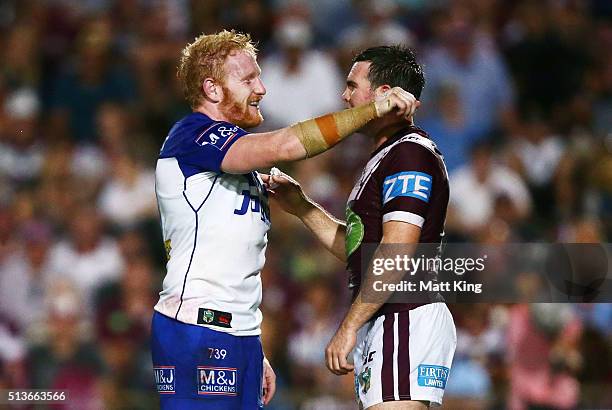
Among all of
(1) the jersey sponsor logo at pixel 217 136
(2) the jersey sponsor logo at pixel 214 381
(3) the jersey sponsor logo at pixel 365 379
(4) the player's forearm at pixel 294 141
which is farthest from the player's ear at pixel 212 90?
(3) the jersey sponsor logo at pixel 365 379

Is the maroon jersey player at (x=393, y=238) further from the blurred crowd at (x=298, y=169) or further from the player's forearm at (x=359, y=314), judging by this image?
the blurred crowd at (x=298, y=169)

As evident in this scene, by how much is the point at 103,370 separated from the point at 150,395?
2.02 ft

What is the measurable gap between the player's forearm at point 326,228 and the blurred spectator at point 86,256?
4361 millimetres

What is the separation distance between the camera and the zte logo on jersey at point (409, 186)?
17.3ft

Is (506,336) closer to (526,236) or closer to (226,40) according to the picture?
(526,236)

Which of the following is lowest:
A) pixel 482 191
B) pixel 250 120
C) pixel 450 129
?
pixel 250 120

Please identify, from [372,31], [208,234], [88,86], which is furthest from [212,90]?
[372,31]

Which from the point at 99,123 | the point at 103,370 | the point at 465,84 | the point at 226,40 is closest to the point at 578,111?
the point at 465,84

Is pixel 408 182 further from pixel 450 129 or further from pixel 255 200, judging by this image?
pixel 450 129

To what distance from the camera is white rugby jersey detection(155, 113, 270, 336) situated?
529 centimetres

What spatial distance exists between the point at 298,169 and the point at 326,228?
4.80 metres

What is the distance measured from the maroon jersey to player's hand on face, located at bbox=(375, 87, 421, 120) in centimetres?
20

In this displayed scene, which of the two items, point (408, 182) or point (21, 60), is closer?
point (408, 182)

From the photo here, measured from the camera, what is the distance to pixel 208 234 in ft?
17.5
